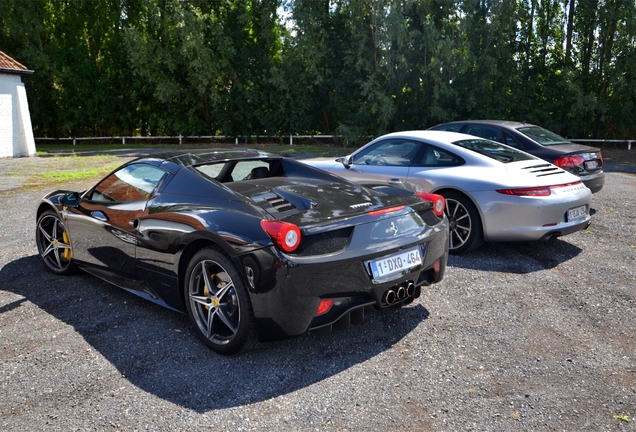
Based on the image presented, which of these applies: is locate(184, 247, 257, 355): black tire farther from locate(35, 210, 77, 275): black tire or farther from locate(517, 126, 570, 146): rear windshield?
locate(517, 126, 570, 146): rear windshield

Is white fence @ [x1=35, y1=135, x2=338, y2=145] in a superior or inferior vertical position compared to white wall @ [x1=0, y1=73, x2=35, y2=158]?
inferior

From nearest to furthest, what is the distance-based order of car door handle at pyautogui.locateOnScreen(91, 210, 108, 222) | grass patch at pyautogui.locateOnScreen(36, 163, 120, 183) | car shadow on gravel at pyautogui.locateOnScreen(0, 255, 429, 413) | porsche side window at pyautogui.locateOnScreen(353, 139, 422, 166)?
car shadow on gravel at pyautogui.locateOnScreen(0, 255, 429, 413) < car door handle at pyautogui.locateOnScreen(91, 210, 108, 222) < porsche side window at pyautogui.locateOnScreen(353, 139, 422, 166) < grass patch at pyautogui.locateOnScreen(36, 163, 120, 183)

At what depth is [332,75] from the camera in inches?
Answer: 1051

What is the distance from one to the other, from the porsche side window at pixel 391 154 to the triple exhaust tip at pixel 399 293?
3352 mm

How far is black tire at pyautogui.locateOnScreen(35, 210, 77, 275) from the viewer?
5.72 meters

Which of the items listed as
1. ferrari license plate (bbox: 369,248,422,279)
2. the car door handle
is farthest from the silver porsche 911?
the car door handle

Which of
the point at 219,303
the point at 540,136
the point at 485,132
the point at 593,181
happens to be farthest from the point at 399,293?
the point at 540,136

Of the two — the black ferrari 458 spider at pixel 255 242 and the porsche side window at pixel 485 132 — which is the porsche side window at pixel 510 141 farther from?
the black ferrari 458 spider at pixel 255 242

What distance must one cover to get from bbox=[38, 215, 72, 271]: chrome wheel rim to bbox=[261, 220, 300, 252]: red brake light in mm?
2941

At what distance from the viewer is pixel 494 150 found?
7121 mm

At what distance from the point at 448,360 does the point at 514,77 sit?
71.7 feet

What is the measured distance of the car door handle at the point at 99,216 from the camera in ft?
16.3

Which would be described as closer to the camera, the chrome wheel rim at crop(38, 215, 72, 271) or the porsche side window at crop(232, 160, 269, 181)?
the porsche side window at crop(232, 160, 269, 181)

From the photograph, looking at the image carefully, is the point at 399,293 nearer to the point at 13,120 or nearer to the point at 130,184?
the point at 130,184
